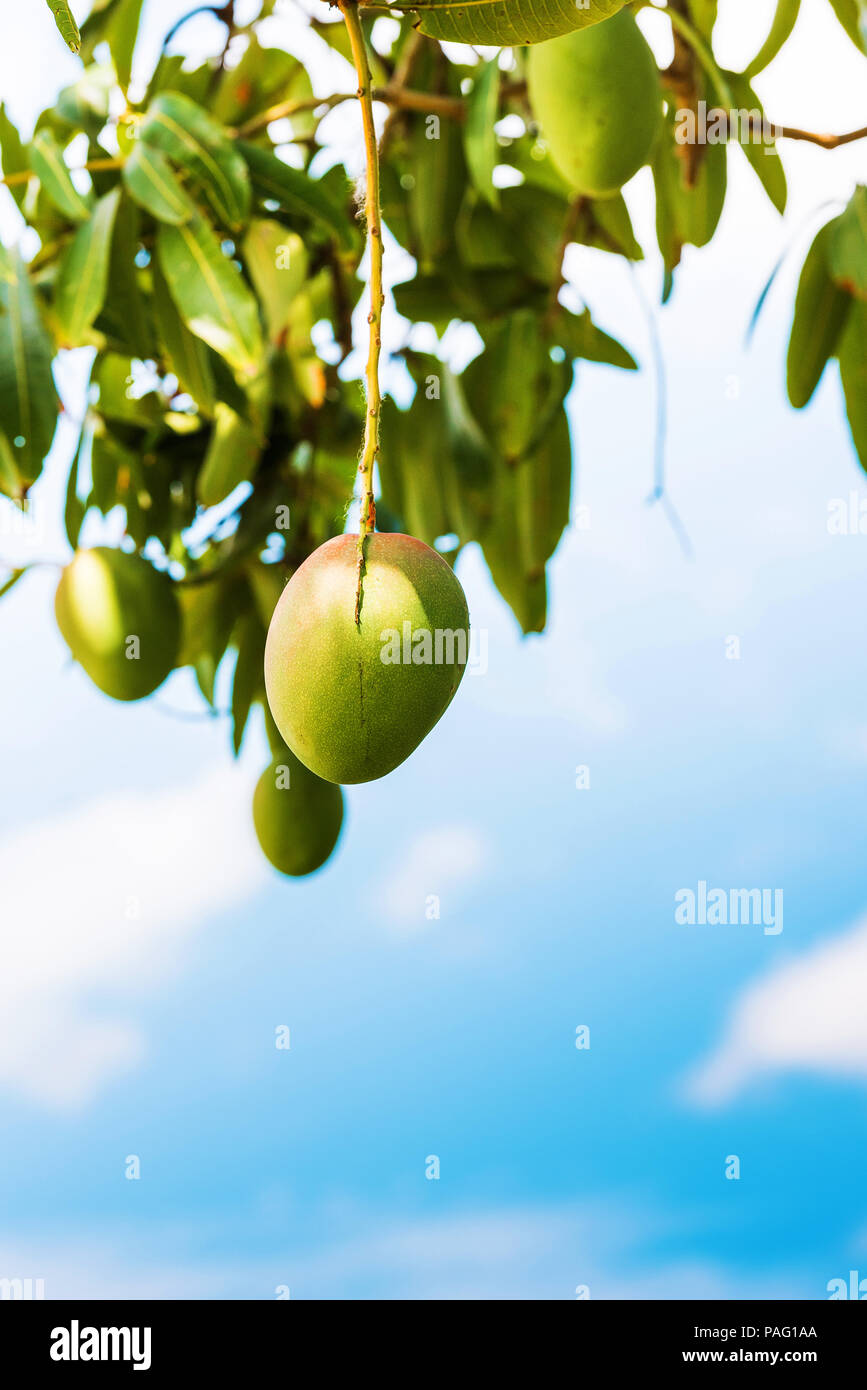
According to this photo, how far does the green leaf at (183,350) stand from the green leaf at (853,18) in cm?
70

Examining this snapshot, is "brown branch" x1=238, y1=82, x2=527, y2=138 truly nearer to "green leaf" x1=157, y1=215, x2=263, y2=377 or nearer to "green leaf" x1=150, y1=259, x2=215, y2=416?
"green leaf" x1=150, y1=259, x2=215, y2=416

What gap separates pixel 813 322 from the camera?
1445 mm

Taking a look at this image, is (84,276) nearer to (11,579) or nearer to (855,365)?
(11,579)

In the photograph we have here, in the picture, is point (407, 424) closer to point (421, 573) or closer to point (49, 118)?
point (49, 118)

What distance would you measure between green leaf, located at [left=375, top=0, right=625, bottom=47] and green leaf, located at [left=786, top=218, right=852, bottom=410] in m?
1.03

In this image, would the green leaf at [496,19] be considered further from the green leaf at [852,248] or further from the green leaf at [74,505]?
the green leaf at [74,505]

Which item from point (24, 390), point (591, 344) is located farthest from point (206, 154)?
point (591, 344)

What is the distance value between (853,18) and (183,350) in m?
0.73

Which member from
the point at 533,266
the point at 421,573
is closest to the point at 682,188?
the point at 533,266

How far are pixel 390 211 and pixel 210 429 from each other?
0.36 m

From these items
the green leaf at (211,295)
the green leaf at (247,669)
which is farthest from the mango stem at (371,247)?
the green leaf at (247,669)

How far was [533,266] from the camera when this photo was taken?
171 centimetres

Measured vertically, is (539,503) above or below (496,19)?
above

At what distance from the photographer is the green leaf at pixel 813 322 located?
4.74ft
